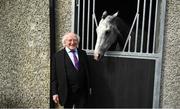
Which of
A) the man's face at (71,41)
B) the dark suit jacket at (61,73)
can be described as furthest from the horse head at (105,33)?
the man's face at (71,41)

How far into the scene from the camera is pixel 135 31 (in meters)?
5.59

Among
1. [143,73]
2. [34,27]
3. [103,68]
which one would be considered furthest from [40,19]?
[143,73]

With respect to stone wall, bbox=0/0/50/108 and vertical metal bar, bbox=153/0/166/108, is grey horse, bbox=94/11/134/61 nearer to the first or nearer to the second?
vertical metal bar, bbox=153/0/166/108

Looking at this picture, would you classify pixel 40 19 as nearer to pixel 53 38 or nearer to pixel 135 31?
pixel 53 38

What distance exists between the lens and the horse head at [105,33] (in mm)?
5484

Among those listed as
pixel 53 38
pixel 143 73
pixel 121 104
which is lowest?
pixel 121 104

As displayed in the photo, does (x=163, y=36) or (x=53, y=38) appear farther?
(x=53, y=38)

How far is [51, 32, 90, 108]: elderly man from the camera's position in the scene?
499 cm

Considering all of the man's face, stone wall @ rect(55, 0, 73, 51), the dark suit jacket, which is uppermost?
stone wall @ rect(55, 0, 73, 51)

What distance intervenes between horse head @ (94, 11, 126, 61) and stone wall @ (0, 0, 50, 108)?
838 millimetres

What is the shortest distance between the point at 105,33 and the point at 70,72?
91 centimetres

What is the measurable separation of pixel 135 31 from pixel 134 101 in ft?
3.78

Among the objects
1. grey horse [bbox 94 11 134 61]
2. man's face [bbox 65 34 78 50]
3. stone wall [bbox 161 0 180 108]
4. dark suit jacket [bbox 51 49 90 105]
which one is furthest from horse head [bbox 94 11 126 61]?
stone wall [bbox 161 0 180 108]

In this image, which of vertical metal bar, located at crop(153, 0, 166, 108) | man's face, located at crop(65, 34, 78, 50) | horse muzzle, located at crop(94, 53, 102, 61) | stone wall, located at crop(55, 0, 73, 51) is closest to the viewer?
man's face, located at crop(65, 34, 78, 50)
